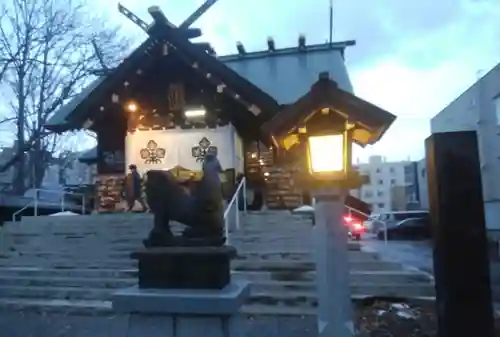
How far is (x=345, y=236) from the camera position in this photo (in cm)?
388

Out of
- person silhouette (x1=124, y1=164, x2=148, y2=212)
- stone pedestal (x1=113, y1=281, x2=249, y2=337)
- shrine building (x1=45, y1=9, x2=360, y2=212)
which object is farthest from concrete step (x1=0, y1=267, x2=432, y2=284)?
shrine building (x1=45, y1=9, x2=360, y2=212)

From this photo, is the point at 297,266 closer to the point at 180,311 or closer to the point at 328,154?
the point at 328,154

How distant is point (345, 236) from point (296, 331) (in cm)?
281

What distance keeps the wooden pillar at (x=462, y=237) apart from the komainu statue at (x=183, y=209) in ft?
6.49

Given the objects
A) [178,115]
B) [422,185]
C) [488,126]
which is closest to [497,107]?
[488,126]

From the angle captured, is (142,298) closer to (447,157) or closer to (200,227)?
(200,227)

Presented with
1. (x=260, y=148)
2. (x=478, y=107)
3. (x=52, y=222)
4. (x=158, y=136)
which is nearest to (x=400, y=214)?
(x=478, y=107)

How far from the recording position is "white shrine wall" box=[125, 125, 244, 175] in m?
14.7

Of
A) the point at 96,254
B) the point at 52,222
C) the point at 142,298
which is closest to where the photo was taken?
the point at 142,298

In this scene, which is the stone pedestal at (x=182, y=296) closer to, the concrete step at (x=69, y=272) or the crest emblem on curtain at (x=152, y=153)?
the concrete step at (x=69, y=272)

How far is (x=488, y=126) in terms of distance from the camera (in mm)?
24469

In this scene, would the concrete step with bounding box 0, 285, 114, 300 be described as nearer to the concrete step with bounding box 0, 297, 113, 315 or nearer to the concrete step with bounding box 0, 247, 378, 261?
the concrete step with bounding box 0, 297, 113, 315

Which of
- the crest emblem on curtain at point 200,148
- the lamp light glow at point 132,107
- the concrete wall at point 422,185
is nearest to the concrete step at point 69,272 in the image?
the crest emblem on curtain at point 200,148

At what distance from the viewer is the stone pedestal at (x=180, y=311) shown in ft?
11.4
